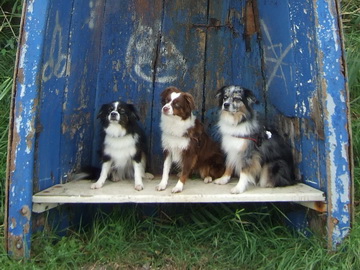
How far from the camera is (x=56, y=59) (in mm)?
3467

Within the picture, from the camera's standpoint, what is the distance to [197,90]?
14.3 feet

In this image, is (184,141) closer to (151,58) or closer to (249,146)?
(249,146)

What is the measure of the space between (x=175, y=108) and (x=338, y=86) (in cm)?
111

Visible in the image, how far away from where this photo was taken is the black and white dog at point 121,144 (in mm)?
3756

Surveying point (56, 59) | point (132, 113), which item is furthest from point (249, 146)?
point (56, 59)

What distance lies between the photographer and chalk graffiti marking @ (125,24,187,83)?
434 centimetres

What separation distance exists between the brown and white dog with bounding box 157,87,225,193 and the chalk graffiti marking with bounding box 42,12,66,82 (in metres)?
0.74

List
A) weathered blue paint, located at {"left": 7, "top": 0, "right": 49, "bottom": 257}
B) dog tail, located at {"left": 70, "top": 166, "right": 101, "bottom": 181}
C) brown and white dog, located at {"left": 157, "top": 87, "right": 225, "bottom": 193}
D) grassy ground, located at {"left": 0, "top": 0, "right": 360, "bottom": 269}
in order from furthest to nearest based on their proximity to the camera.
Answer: dog tail, located at {"left": 70, "top": 166, "right": 101, "bottom": 181}
brown and white dog, located at {"left": 157, "top": 87, "right": 225, "bottom": 193}
grassy ground, located at {"left": 0, "top": 0, "right": 360, "bottom": 269}
weathered blue paint, located at {"left": 7, "top": 0, "right": 49, "bottom": 257}

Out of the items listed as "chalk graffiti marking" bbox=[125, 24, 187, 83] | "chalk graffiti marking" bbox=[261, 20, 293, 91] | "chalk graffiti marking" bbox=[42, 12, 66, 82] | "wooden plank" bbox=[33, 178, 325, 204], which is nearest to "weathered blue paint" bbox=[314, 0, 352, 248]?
"wooden plank" bbox=[33, 178, 325, 204]

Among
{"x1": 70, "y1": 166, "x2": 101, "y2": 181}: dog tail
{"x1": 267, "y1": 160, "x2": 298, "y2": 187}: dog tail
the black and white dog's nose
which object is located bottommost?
{"x1": 70, "y1": 166, "x2": 101, "y2": 181}: dog tail

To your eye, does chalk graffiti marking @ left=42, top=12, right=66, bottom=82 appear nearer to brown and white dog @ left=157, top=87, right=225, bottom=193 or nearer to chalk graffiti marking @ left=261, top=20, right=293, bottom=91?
brown and white dog @ left=157, top=87, right=225, bottom=193

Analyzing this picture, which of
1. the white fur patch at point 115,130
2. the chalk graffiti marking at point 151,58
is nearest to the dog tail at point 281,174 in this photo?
the white fur patch at point 115,130

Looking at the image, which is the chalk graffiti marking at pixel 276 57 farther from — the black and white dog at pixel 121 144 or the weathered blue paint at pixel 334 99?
the black and white dog at pixel 121 144

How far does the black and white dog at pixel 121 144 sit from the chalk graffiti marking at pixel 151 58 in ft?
1.88
